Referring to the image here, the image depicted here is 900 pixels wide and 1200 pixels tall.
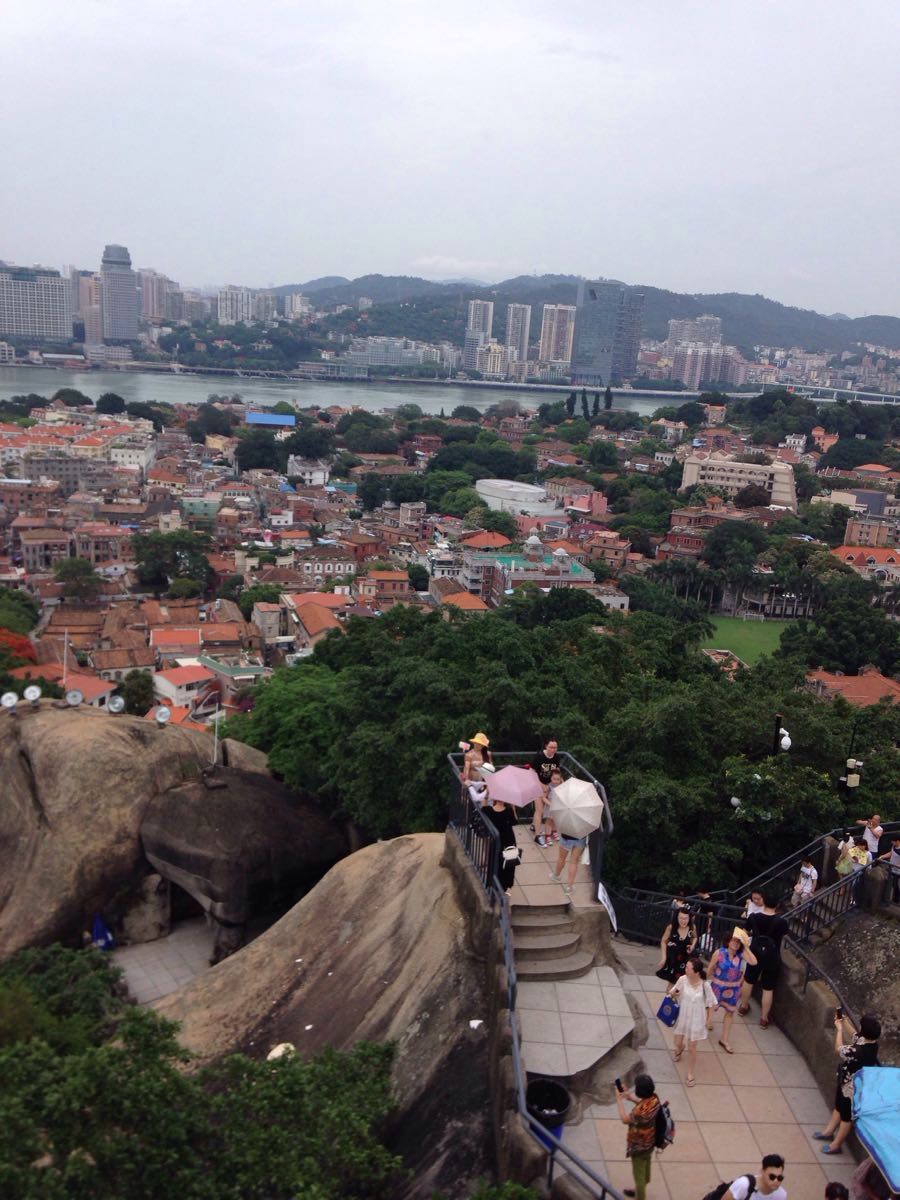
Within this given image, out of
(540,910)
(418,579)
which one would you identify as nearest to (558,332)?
(418,579)

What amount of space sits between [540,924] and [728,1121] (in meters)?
1.42

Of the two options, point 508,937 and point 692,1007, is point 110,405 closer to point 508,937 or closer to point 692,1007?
point 508,937

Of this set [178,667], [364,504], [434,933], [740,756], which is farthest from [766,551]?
[434,933]

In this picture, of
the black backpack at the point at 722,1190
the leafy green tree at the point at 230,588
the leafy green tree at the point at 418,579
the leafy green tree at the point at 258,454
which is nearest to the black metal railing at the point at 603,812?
the black backpack at the point at 722,1190

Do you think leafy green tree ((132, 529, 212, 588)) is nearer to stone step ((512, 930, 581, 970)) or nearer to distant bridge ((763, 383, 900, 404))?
stone step ((512, 930, 581, 970))

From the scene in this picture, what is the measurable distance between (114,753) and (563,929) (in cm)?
671

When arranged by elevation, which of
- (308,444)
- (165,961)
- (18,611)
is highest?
(165,961)

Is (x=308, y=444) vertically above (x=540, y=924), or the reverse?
(x=540, y=924)

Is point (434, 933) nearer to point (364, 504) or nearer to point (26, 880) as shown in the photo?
point (26, 880)

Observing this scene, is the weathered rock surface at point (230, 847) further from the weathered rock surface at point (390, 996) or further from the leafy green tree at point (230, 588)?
the leafy green tree at point (230, 588)

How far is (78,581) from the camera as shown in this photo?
35.8 meters

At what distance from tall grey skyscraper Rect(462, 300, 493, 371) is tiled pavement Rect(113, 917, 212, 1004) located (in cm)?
15774

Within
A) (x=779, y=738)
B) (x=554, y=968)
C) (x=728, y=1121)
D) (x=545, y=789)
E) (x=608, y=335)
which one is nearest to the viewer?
(x=728, y=1121)

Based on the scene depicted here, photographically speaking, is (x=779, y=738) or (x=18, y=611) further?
(x=18, y=611)
